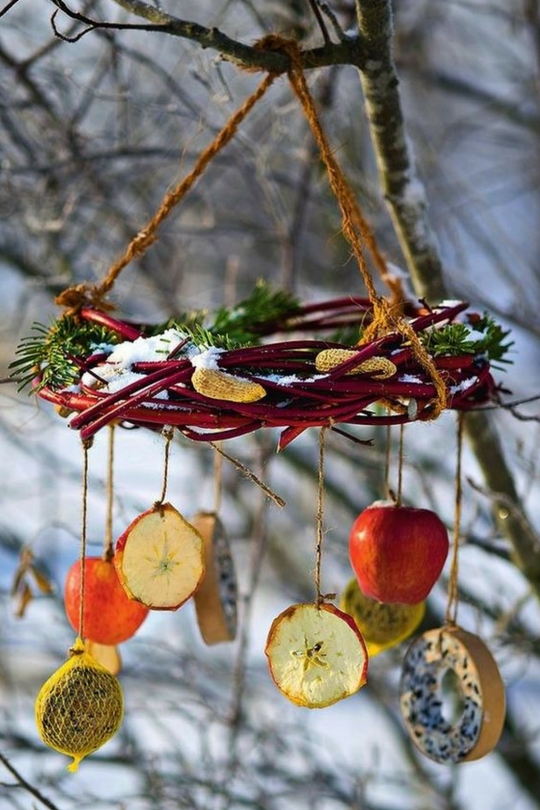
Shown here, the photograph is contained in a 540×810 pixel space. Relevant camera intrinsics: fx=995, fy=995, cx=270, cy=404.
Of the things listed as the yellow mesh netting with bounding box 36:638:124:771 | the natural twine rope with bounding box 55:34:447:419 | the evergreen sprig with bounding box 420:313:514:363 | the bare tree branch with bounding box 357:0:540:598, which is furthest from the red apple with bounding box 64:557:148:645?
the bare tree branch with bounding box 357:0:540:598

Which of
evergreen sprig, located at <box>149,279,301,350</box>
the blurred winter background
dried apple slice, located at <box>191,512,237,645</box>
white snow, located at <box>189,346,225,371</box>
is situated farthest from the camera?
the blurred winter background

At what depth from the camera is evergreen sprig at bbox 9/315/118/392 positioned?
1066 mm

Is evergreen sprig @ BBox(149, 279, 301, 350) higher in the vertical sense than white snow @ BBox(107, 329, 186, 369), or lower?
higher

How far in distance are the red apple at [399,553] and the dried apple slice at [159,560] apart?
204 mm

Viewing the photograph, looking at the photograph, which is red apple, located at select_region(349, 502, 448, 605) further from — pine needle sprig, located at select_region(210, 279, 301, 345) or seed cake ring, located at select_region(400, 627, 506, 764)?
pine needle sprig, located at select_region(210, 279, 301, 345)

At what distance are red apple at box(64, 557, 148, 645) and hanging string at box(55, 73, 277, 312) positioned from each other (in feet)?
1.05

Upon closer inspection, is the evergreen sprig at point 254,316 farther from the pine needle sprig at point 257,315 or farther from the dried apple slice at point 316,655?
the dried apple slice at point 316,655

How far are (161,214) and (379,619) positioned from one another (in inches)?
22.6

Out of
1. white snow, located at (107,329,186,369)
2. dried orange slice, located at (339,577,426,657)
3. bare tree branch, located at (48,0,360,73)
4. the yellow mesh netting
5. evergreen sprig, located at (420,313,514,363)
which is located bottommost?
the yellow mesh netting

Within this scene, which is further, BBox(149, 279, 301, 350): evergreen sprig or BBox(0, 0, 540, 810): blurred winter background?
BBox(0, 0, 540, 810): blurred winter background

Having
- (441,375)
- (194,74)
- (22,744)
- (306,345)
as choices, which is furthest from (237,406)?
(22,744)

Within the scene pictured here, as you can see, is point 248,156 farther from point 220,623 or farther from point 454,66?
point 454,66

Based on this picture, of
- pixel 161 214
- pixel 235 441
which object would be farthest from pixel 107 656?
pixel 235 441

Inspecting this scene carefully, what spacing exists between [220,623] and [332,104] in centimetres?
130
